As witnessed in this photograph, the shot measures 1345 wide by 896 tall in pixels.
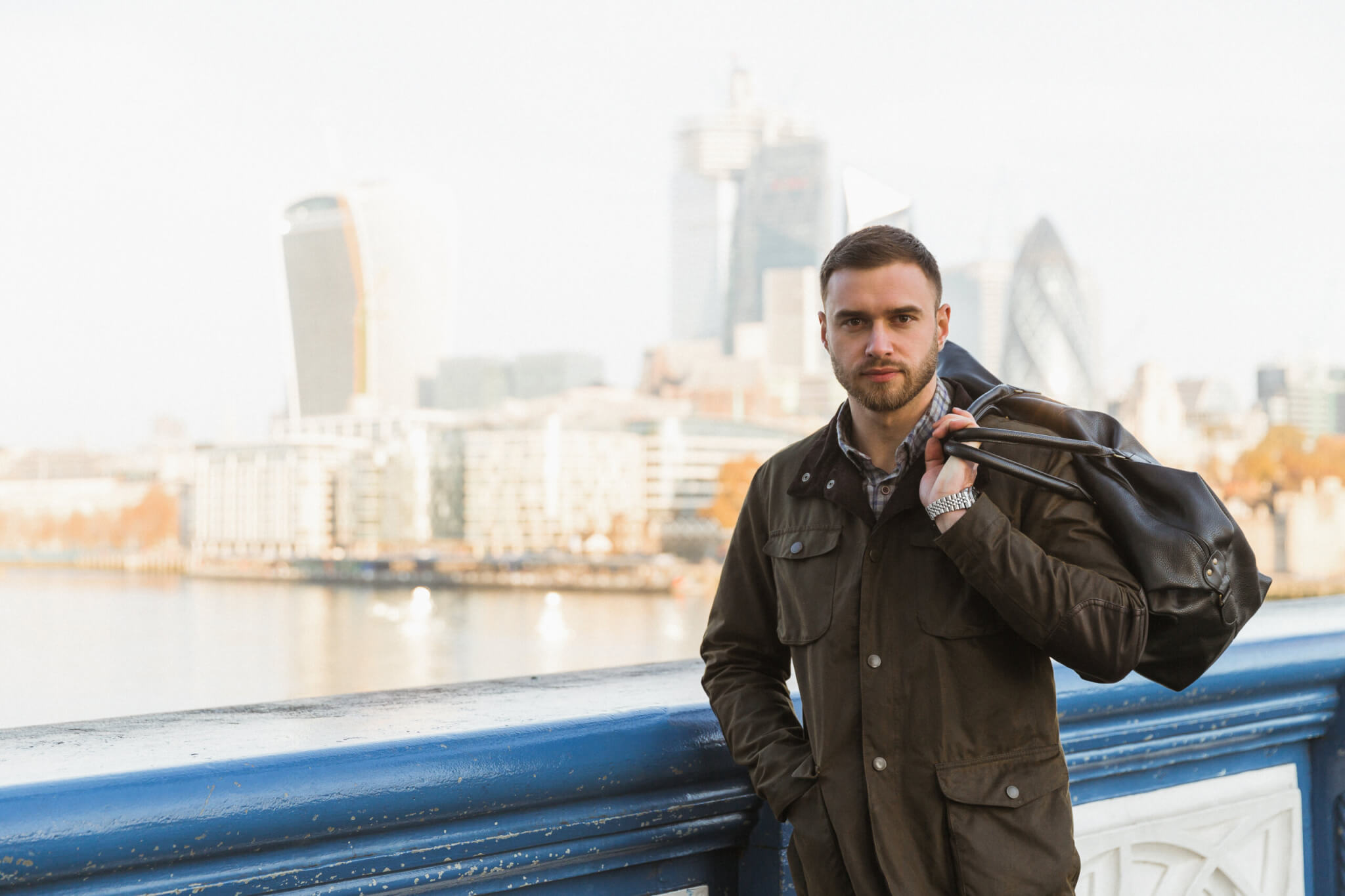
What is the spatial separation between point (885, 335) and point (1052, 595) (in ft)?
1.01

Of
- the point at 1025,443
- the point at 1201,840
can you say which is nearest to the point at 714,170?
the point at 1201,840

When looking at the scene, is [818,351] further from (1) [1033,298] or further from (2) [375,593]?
(2) [375,593]

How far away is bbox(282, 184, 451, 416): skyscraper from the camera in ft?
268

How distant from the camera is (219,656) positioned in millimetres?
56969

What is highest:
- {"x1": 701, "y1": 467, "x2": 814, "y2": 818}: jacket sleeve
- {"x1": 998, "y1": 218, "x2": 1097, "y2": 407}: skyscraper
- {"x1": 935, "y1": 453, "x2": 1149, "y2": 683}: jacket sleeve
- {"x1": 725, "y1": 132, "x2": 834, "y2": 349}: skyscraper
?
{"x1": 725, "y1": 132, "x2": 834, "y2": 349}: skyscraper

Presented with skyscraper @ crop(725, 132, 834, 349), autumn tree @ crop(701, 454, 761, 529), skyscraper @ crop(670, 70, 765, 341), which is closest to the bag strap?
autumn tree @ crop(701, 454, 761, 529)

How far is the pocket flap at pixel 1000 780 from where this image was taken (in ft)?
3.90

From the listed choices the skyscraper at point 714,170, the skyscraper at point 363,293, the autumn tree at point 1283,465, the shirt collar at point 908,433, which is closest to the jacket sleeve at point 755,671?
the shirt collar at point 908,433

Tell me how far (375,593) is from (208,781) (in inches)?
2749

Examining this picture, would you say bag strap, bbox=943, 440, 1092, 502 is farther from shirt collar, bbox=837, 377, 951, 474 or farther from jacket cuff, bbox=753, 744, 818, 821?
jacket cuff, bbox=753, 744, 818, 821

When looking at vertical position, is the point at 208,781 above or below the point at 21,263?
below

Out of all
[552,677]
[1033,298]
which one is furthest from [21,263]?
[552,677]

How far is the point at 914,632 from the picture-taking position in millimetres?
1232

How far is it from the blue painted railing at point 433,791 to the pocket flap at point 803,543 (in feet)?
0.64
